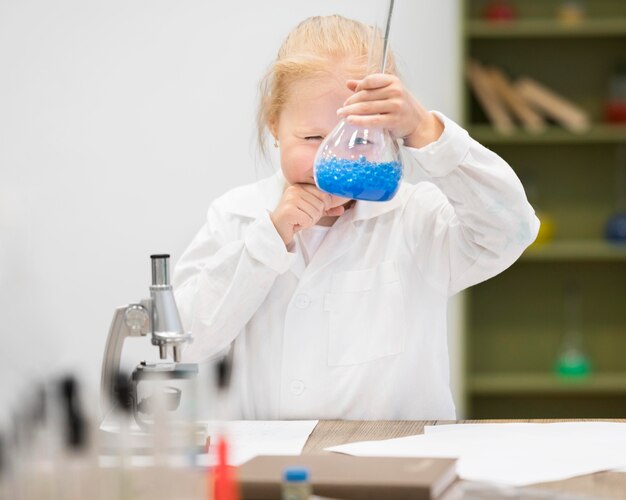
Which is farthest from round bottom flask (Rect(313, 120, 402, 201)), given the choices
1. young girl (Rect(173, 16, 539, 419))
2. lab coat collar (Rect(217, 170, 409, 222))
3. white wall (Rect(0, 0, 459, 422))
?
white wall (Rect(0, 0, 459, 422))

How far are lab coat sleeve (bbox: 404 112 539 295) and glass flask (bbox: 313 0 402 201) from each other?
83 mm

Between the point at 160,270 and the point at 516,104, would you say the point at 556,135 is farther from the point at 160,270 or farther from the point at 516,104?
the point at 160,270

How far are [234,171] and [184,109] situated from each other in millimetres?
229

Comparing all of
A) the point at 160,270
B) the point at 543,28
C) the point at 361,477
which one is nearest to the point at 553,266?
the point at 543,28

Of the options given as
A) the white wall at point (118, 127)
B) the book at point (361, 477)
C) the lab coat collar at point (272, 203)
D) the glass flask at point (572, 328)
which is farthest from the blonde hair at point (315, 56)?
the glass flask at point (572, 328)

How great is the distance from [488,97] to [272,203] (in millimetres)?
1841

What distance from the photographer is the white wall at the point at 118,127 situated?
9.58 ft

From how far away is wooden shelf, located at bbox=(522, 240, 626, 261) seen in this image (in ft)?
11.1

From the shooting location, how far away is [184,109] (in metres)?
2.93

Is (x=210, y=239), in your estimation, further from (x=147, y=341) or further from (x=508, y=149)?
(x=508, y=149)

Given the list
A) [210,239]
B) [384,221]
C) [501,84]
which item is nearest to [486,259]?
[384,221]

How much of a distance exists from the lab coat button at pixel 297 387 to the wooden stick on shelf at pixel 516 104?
1.99 meters

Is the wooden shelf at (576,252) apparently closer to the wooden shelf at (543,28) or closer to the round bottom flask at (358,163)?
the wooden shelf at (543,28)

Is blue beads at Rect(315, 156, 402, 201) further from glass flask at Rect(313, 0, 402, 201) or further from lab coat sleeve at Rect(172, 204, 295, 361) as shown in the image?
lab coat sleeve at Rect(172, 204, 295, 361)
